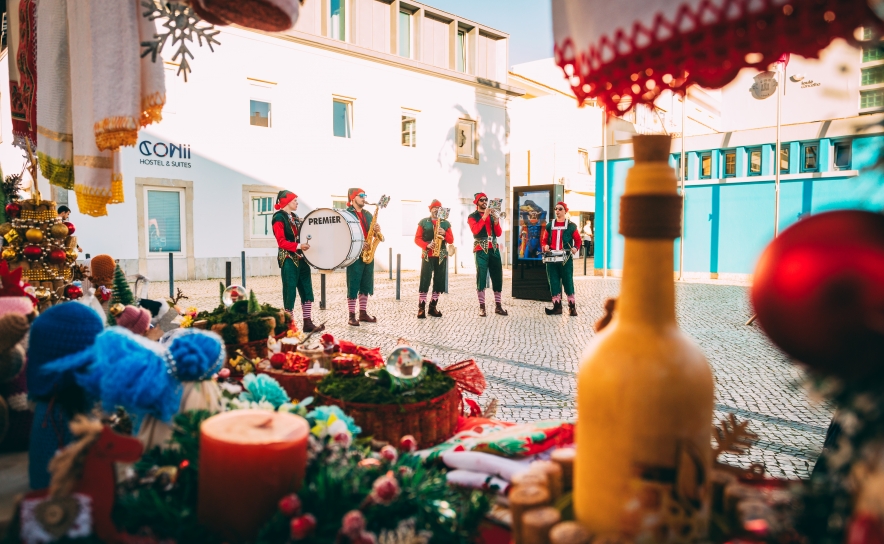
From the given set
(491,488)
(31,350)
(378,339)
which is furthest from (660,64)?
(378,339)

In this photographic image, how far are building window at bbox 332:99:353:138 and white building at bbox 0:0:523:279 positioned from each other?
0.12ft

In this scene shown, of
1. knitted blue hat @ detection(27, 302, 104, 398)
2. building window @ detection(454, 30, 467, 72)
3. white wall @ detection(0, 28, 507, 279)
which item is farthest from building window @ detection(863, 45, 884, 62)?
building window @ detection(454, 30, 467, 72)

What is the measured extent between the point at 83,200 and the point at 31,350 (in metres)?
1.23

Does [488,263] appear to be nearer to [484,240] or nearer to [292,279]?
[484,240]

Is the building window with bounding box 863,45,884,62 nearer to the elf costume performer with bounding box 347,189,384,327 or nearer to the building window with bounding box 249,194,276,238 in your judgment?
the elf costume performer with bounding box 347,189,384,327

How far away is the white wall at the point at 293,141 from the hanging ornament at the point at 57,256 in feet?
38.0

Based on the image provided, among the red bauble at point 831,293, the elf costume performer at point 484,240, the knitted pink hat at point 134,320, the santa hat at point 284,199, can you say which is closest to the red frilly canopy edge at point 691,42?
the red bauble at point 831,293

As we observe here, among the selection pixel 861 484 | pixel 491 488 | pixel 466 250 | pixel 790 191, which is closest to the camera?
pixel 861 484

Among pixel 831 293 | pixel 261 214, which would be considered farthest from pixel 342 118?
pixel 831 293

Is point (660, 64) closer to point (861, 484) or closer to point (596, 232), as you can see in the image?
point (861, 484)

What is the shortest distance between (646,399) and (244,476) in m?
0.63

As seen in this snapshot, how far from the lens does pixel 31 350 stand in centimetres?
115

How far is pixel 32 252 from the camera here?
2762 millimetres

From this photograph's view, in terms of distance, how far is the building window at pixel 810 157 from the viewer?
552 inches
